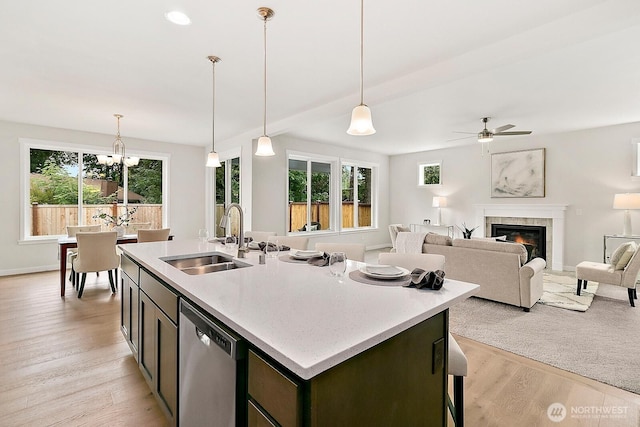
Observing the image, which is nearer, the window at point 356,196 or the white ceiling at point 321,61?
the white ceiling at point 321,61

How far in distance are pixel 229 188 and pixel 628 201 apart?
275 inches

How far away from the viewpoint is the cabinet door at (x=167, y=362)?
157 centimetres

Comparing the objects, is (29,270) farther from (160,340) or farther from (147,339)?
(160,340)

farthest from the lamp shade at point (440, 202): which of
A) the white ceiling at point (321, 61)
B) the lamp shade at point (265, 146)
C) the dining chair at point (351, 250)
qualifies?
the lamp shade at point (265, 146)

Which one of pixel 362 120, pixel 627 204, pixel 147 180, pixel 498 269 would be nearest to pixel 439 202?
pixel 627 204

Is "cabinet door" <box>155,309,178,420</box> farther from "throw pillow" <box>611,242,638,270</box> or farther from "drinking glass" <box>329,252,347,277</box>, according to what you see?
"throw pillow" <box>611,242,638,270</box>

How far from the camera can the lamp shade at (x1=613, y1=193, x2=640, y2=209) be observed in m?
Answer: 4.82

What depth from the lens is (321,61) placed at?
10.0 feet

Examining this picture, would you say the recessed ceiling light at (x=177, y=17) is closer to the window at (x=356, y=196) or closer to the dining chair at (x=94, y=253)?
the dining chair at (x=94, y=253)

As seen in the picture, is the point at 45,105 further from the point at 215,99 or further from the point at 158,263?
the point at 158,263

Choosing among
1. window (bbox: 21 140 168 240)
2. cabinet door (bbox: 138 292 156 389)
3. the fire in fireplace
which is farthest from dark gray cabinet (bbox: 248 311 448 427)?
window (bbox: 21 140 168 240)

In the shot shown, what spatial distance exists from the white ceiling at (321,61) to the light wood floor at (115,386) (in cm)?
244

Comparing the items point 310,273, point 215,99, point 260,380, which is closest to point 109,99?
point 215,99

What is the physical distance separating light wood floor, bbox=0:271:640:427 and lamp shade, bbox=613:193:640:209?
4.08 metres
